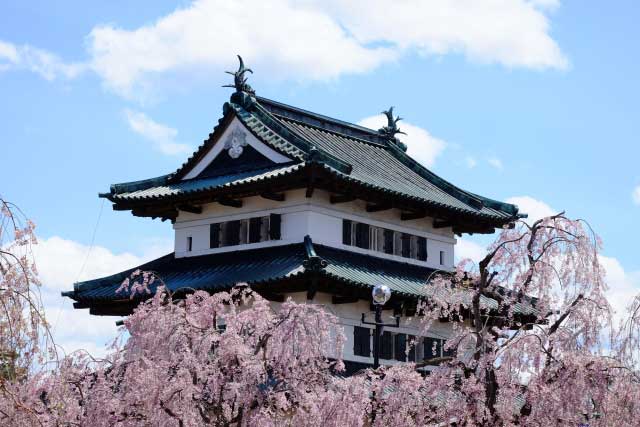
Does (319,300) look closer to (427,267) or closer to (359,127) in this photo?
(427,267)

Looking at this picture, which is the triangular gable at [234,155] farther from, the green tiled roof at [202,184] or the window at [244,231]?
the window at [244,231]

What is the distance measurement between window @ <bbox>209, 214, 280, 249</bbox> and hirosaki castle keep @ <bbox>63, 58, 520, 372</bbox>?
33 mm

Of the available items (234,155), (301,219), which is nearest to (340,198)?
(301,219)

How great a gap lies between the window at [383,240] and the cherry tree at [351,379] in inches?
424

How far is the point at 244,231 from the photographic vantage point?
3002cm

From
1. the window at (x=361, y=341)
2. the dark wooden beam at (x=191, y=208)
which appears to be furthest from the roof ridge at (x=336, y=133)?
the window at (x=361, y=341)

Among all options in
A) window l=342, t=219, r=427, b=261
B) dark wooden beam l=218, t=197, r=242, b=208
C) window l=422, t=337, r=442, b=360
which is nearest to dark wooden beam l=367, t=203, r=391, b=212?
window l=342, t=219, r=427, b=261

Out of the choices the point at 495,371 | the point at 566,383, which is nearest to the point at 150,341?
the point at 495,371

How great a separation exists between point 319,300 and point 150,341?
9.91 meters

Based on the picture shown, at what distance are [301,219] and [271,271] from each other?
2.26 metres

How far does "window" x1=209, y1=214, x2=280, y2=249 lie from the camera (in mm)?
29016

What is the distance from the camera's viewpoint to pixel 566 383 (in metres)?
16.7

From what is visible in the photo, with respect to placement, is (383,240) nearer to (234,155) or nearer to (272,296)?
(272,296)

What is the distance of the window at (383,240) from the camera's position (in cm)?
2962
